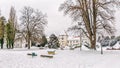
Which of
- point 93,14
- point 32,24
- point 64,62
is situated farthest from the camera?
point 32,24

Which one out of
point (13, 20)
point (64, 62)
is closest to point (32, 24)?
point (13, 20)

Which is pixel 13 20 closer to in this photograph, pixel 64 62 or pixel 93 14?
pixel 93 14

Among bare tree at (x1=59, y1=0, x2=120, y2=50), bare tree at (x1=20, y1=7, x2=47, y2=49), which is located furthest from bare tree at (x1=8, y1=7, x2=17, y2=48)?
bare tree at (x1=59, y1=0, x2=120, y2=50)

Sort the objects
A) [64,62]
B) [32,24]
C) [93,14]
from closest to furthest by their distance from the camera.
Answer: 1. [64,62]
2. [93,14]
3. [32,24]

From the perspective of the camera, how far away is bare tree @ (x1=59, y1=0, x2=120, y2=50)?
3288cm

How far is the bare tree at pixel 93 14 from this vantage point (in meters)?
32.9

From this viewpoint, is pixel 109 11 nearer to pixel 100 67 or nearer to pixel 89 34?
pixel 89 34

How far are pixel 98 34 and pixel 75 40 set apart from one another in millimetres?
126337

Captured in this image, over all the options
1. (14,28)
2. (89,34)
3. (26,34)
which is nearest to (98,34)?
(89,34)

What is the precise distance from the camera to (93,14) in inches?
1313

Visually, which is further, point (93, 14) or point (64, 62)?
point (93, 14)

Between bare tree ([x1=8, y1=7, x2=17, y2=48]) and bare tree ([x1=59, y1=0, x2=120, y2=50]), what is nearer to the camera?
bare tree ([x1=59, y1=0, x2=120, y2=50])

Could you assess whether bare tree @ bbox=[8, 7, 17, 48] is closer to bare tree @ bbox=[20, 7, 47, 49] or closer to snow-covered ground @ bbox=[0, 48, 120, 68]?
bare tree @ bbox=[20, 7, 47, 49]

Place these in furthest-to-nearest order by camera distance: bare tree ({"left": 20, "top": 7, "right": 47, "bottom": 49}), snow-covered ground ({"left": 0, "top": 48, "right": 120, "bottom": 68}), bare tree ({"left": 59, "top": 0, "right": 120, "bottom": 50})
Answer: bare tree ({"left": 20, "top": 7, "right": 47, "bottom": 49})
bare tree ({"left": 59, "top": 0, "right": 120, "bottom": 50})
snow-covered ground ({"left": 0, "top": 48, "right": 120, "bottom": 68})
